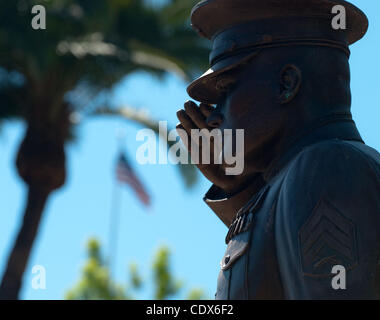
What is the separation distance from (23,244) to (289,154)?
36.1ft

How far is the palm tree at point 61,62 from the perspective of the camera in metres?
14.4

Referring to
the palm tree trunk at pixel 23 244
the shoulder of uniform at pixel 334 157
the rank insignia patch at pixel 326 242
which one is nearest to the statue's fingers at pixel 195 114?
the shoulder of uniform at pixel 334 157

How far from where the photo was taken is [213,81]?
4.25m

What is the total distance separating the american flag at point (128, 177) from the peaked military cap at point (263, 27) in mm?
21587

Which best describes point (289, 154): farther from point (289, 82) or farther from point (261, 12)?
point (261, 12)

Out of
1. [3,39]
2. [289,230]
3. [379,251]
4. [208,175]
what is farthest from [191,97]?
[3,39]

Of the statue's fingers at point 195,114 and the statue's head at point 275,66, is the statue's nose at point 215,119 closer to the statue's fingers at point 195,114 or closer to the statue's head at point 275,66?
the statue's head at point 275,66

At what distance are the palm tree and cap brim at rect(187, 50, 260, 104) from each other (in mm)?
9977

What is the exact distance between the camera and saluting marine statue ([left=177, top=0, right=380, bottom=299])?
11.2 feet

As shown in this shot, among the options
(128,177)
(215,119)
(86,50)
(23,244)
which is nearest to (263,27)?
(215,119)

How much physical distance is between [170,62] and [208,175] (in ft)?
38.7

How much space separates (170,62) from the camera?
1608 centimetres

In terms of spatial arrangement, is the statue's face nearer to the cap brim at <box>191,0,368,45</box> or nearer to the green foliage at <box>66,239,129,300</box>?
the cap brim at <box>191,0,368,45</box>
